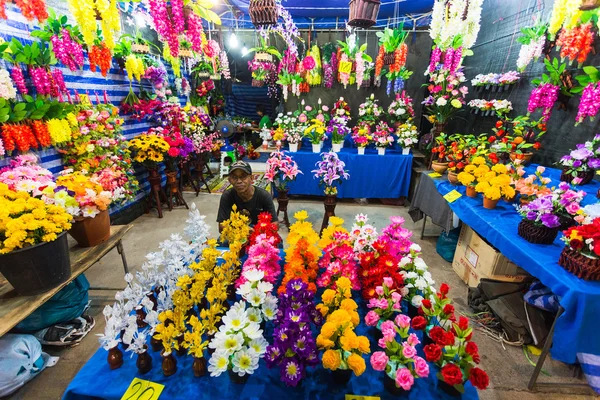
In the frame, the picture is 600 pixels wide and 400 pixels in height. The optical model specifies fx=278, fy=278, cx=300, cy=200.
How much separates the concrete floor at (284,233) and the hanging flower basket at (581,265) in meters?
0.89

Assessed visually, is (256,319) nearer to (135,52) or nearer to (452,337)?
(452,337)

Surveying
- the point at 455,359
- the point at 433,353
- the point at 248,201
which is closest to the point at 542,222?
the point at 455,359

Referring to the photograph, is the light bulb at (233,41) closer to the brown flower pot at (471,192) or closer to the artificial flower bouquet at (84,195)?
the artificial flower bouquet at (84,195)

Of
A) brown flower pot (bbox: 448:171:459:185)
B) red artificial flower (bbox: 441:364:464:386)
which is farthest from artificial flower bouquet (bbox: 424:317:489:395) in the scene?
brown flower pot (bbox: 448:171:459:185)

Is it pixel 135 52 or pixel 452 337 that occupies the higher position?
pixel 135 52

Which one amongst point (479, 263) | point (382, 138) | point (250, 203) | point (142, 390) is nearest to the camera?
point (142, 390)

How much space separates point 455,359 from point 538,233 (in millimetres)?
1524

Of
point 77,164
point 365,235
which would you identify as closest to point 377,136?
point 365,235

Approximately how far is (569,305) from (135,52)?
5545 millimetres

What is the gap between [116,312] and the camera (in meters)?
1.20

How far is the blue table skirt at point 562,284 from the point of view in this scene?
1607mm

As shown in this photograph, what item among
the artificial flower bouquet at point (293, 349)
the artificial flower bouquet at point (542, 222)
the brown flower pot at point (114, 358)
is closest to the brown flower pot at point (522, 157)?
the artificial flower bouquet at point (542, 222)

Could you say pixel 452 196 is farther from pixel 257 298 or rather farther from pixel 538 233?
pixel 257 298

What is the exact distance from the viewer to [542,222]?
199cm
